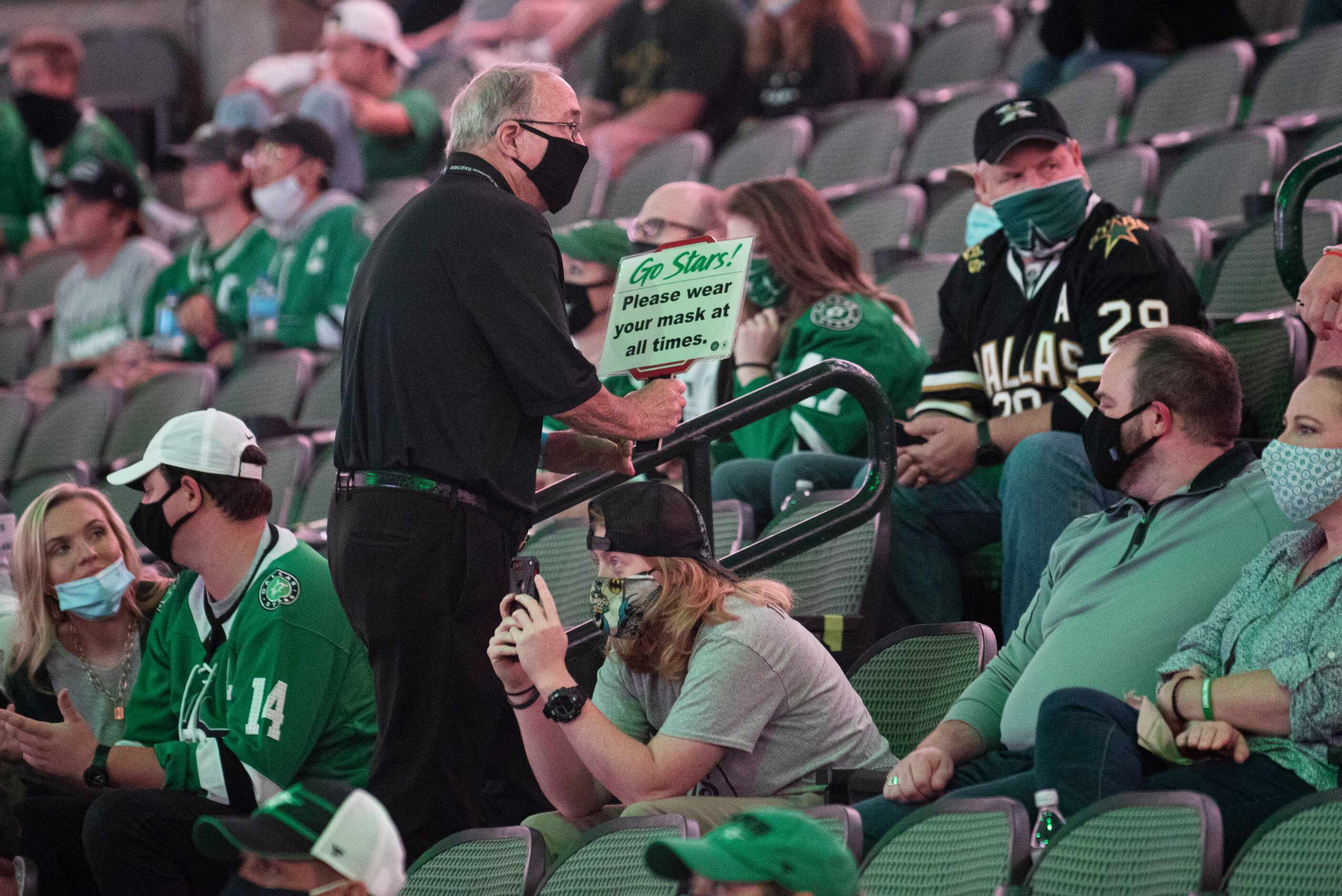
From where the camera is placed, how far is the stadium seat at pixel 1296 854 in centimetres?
260

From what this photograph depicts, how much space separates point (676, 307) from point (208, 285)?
4817 millimetres

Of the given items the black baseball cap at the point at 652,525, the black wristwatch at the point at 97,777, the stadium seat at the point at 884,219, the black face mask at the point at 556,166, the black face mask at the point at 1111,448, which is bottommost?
the black wristwatch at the point at 97,777

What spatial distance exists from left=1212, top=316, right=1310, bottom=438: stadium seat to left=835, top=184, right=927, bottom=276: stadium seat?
224 cm

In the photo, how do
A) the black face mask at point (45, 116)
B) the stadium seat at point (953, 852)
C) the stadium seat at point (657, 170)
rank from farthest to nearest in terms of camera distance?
the black face mask at point (45, 116)
the stadium seat at point (657, 170)
the stadium seat at point (953, 852)

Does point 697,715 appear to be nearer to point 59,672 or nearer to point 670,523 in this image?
point 670,523

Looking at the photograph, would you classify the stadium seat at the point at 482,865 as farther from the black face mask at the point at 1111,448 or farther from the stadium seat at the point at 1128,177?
the stadium seat at the point at 1128,177

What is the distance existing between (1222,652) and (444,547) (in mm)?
1411

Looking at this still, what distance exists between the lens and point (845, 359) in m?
4.75

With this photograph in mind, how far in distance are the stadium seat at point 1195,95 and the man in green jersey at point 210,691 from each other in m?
4.05

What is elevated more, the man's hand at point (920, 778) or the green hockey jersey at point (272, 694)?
the man's hand at point (920, 778)

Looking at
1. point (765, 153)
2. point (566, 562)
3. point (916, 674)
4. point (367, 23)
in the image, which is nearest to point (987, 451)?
point (916, 674)

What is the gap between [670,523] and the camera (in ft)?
11.0

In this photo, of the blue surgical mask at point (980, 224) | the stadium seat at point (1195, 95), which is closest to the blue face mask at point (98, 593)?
the blue surgical mask at point (980, 224)

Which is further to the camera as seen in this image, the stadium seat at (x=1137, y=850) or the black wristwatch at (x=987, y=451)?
the black wristwatch at (x=987, y=451)
